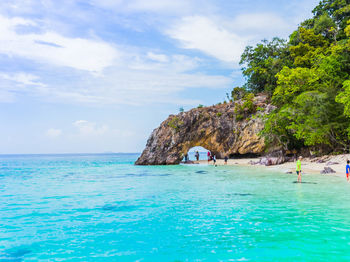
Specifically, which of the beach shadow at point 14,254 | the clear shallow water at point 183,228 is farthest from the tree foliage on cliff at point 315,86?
the beach shadow at point 14,254

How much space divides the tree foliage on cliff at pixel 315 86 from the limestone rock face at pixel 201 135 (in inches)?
277

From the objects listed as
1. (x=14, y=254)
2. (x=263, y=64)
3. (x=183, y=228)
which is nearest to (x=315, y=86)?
(x=263, y=64)

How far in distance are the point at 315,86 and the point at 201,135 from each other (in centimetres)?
1970

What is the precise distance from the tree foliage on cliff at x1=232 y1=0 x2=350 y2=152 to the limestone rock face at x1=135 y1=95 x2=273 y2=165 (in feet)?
23.1

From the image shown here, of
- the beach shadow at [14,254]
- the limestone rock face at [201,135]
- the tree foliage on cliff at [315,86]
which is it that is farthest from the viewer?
the limestone rock face at [201,135]

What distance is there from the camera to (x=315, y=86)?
3447cm

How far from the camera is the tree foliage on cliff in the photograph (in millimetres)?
30812

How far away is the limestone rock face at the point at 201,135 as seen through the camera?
47.3 m

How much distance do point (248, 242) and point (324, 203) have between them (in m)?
6.64

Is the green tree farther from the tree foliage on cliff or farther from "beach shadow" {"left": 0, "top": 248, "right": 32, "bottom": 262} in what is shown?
"beach shadow" {"left": 0, "top": 248, "right": 32, "bottom": 262}

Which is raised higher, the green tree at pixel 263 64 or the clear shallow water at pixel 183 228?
the green tree at pixel 263 64

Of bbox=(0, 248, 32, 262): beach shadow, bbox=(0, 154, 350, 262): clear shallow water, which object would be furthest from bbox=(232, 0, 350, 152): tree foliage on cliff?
bbox=(0, 248, 32, 262): beach shadow

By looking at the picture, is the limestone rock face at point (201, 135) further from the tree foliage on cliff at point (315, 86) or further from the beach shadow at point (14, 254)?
the beach shadow at point (14, 254)

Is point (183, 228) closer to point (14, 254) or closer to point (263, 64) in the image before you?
point (14, 254)
